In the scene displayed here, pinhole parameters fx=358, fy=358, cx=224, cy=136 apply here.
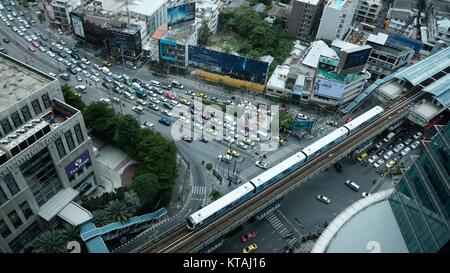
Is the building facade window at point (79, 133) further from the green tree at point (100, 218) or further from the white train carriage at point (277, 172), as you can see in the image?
the white train carriage at point (277, 172)

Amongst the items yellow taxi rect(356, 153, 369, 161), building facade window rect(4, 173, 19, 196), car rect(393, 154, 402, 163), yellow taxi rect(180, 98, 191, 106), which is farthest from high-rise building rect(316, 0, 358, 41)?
building facade window rect(4, 173, 19, 196)

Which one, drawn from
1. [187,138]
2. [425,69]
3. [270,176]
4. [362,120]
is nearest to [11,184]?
[187,138]

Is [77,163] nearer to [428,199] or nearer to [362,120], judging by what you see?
[428,199]

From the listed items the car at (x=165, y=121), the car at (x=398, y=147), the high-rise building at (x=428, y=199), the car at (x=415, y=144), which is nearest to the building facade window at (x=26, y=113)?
the car at (x=165, y=121)

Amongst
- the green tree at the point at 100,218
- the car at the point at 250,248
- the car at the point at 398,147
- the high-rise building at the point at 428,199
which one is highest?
the high-rise building at the point at 428,199

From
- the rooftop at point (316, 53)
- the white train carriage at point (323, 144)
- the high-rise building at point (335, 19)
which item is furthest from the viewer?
the high-rise building at point (335, 19)

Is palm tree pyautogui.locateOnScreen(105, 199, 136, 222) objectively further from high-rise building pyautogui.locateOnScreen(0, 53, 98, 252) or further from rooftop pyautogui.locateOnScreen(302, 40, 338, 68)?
rooftop pyautogui.locateOnScreen(302, 40, 338, 68)
